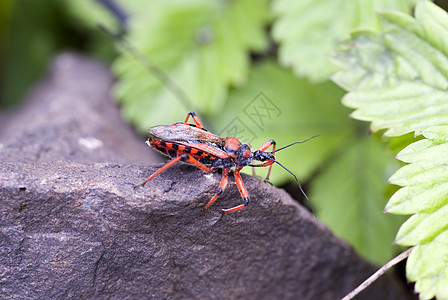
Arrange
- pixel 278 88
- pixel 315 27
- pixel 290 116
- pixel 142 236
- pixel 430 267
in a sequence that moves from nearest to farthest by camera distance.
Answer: pixel 430 267 < pixel 142 236 < pixel 315 27 < pixel 290 116 < pixel 278 88

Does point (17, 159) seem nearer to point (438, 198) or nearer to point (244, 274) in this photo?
point (244, 274)

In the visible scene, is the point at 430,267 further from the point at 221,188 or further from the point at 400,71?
the point at 400,71

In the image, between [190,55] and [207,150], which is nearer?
[207,150]

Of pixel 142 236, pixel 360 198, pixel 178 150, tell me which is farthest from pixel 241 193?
pixel 360 198

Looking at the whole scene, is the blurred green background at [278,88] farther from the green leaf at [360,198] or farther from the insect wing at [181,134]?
the insect wing at [181,134]

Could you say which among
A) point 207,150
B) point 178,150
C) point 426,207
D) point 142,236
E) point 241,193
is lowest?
point 426,207

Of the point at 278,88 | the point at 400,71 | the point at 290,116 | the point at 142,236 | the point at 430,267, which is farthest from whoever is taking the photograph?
the point at 278,88

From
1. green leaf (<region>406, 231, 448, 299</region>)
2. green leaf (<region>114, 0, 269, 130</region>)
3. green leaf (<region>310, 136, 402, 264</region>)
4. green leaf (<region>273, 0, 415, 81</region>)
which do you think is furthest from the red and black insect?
green leaf (<region>114, 0, 269, 130</region>)

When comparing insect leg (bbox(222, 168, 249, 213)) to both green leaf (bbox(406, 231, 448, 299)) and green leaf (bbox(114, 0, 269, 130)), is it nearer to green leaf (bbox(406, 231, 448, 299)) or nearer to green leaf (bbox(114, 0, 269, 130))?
green leaf (bbox(406, 231, 448, 299))
